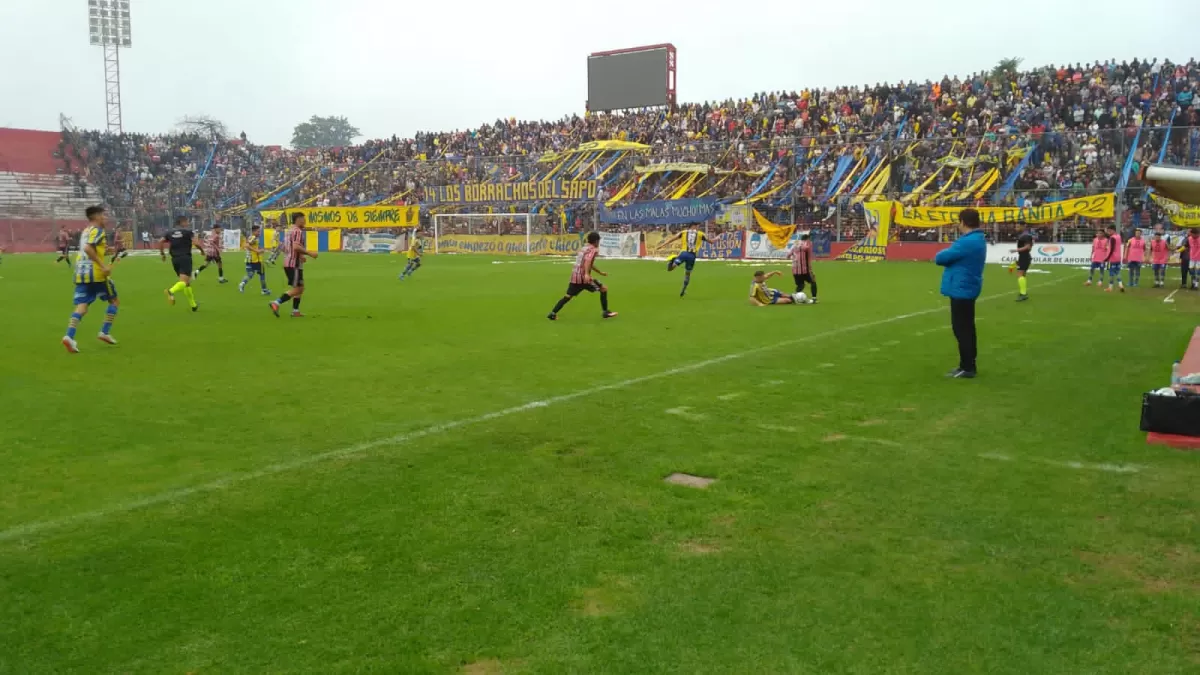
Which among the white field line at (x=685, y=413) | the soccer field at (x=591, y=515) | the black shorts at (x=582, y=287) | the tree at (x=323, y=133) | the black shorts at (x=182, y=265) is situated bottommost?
the soccer field at (x=591, y=515)

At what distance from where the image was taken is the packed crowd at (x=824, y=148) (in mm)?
33969

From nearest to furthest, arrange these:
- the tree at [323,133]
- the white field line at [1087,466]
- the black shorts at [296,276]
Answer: the white field line at [1087,466] → the black shorts at [296,276] → the tree at [323,133]

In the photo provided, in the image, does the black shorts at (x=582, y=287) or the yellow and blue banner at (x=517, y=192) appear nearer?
the black shorts at (x=582, y=287)

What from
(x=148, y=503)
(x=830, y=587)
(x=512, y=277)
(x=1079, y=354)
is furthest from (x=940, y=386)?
(x=512, y=277)

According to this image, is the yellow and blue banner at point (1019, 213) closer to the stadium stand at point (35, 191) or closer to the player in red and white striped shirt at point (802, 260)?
the player in red and white striped shirt at point (802, 260)

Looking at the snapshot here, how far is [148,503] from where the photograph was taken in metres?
5.11

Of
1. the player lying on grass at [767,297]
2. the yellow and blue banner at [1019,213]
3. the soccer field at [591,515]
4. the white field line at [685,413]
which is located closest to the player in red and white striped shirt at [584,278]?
the player lying on grass at [767,297]

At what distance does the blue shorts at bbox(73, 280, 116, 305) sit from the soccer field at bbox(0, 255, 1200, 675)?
1.06 m

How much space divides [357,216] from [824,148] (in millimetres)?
26762

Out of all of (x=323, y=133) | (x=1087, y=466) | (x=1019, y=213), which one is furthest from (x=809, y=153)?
(x=323, y=133)

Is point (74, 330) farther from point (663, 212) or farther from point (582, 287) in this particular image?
point (663, 212)

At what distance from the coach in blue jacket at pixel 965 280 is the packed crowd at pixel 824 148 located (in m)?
25.5

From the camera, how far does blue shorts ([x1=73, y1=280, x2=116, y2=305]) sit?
37.5 ft

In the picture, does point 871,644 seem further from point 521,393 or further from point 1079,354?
point 1079,354
